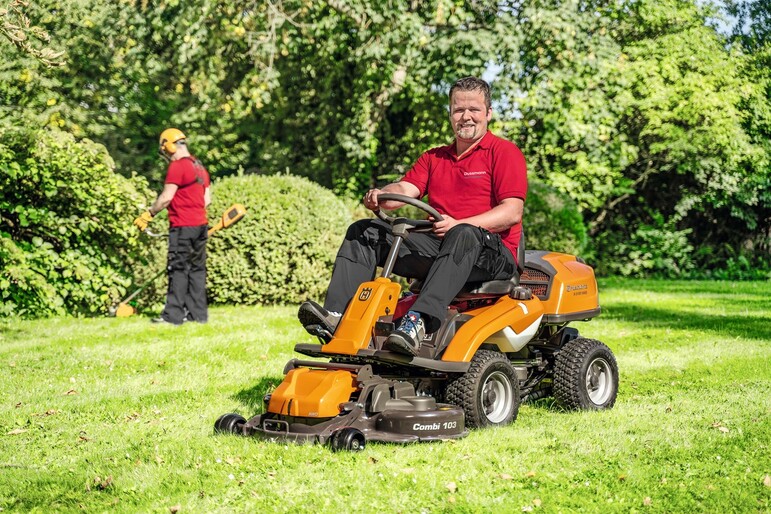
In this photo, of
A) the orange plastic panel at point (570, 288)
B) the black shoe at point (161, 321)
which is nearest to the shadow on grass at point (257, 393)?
the orange plastic panel at point (570, 288)

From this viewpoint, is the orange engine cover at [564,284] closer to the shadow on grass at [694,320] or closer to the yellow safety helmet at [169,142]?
the shadow on grass at [694,320]

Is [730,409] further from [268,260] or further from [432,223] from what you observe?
[268,260]

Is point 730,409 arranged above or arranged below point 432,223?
below

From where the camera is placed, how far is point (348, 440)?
4.59 metres

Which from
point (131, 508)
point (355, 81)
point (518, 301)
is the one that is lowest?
point (131, 508)

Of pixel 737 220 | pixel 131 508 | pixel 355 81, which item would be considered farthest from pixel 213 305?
pixel 737 220

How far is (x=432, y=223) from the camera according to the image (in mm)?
5445

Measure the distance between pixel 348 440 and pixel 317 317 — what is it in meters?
0.89

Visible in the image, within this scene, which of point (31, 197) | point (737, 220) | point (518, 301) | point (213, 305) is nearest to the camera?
point (518, 301)

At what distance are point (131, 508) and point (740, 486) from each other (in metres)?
2.62

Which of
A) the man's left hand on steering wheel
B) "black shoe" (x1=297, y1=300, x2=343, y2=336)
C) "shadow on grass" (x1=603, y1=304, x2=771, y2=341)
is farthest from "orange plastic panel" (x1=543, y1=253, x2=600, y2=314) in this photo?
"shadow on grass" (x1=603, y1=304, x2=771, y2=341)

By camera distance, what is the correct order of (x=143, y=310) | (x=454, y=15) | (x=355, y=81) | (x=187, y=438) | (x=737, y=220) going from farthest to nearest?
(x=737, y=220), (x=355, y=81), (x=454, y=15), (x=143, y=310), (x=187, y=438)

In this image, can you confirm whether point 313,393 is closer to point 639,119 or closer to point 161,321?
point 161,321

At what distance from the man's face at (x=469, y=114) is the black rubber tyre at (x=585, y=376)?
1.44 m
